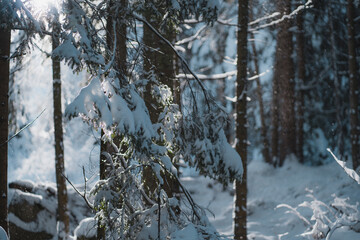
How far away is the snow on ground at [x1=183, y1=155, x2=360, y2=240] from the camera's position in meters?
10.1

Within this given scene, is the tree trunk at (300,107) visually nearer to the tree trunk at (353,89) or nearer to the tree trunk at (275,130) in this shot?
the tree trunk at (275,130)

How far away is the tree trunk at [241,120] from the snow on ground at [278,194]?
5.46 feet

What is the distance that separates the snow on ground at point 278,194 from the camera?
10125 mm

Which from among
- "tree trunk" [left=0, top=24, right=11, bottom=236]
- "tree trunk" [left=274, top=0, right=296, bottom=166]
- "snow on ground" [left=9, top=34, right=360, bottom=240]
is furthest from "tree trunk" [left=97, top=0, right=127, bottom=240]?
"tree trunk" [left=274, top=0, right=296, bottom=166]

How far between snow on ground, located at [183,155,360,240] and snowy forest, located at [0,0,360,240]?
59 mm

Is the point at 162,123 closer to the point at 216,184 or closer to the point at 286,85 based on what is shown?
the point at 286,85

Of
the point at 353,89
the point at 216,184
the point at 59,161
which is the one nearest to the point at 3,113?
the point at 59,161

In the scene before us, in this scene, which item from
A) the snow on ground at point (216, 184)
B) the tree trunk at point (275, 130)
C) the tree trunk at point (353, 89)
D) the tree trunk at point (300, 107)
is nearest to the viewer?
the snow on ground at point (216, 184)

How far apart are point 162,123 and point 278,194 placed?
926cm

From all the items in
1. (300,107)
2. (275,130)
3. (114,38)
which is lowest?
(275,130)

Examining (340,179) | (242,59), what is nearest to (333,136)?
A: (340,179)

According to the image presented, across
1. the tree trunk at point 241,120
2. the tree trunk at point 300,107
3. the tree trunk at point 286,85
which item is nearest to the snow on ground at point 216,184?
the tree trunk at point 300,107

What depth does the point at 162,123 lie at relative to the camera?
4.81 metres

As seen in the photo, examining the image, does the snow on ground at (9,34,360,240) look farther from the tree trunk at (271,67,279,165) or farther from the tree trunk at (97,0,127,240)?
the tree trunk at (97,0,127,240)
